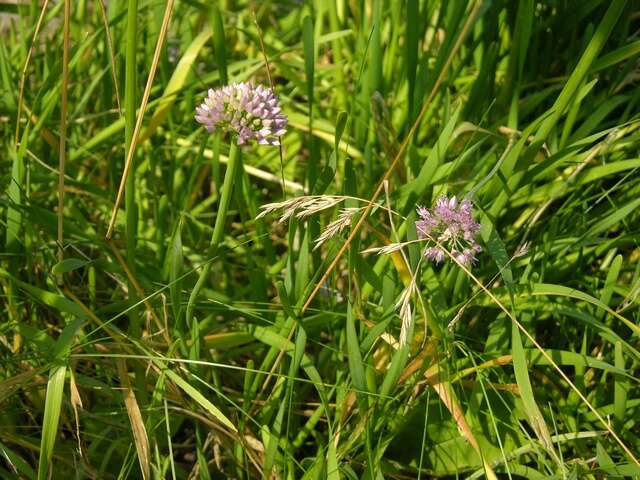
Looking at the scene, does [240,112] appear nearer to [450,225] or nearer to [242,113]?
[242,113]

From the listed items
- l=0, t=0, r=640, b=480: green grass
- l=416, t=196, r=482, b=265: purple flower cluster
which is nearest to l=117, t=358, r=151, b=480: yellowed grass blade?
l=0, t=0, r=640, b=480: green grass

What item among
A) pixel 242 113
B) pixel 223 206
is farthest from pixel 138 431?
pixel 242 113

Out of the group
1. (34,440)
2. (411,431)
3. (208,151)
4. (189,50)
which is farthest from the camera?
(208,151)

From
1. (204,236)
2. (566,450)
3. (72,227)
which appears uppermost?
(72,227)

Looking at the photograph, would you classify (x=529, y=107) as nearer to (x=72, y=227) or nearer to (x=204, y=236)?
(x=204, y=236)

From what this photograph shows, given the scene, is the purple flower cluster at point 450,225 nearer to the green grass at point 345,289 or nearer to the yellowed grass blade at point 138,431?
the green grass at point 345,289

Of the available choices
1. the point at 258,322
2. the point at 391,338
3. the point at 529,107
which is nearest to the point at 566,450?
the point at 391,338
